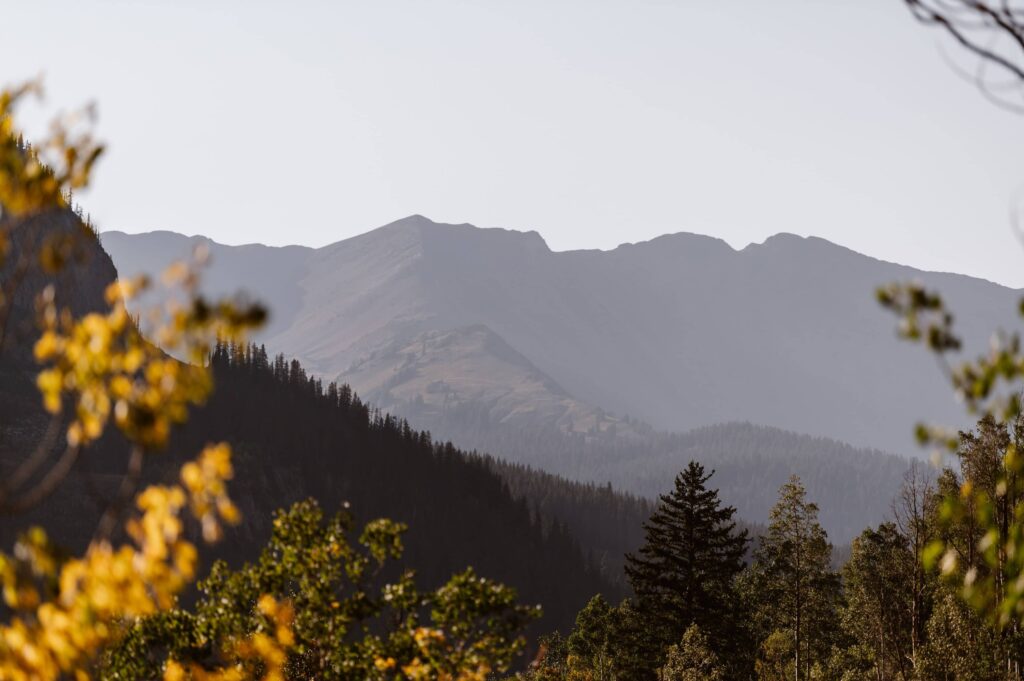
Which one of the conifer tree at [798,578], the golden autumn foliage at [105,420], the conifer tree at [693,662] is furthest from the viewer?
the conifer tree at [798,578]

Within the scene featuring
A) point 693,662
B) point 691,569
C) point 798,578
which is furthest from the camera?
point 798,578

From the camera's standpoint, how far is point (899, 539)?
64.2m

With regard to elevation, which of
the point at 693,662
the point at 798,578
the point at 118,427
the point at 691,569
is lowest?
the point at 693,662

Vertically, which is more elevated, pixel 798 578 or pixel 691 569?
pixel 691 569

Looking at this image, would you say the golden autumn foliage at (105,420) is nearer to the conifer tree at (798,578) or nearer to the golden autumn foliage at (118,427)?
the golden autumn foliage at (118,427)

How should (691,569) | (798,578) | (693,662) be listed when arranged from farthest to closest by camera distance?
(798,578) → (691,569) → (693,662)

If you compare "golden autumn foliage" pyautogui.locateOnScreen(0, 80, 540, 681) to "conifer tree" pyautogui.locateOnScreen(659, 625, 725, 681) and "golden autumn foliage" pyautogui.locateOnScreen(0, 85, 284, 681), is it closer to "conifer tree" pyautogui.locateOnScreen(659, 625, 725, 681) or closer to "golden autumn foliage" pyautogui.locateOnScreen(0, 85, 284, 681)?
"golden autumn foliage" pyautogui.locateOnScreen(0, 85, 284, 681)

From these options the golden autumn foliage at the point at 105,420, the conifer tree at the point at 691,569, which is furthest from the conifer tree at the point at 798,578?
the golden autumn foliage at the point at 105,420

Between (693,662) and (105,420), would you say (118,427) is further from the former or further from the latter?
(693,662)

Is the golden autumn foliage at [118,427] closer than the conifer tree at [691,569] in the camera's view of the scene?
Yes

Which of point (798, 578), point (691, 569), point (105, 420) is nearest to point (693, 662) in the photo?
point (691, 569)

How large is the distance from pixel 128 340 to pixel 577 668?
70288 millimetres

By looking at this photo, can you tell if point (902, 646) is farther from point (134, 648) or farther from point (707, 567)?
point (134, 648)

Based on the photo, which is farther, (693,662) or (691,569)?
(691,569)
